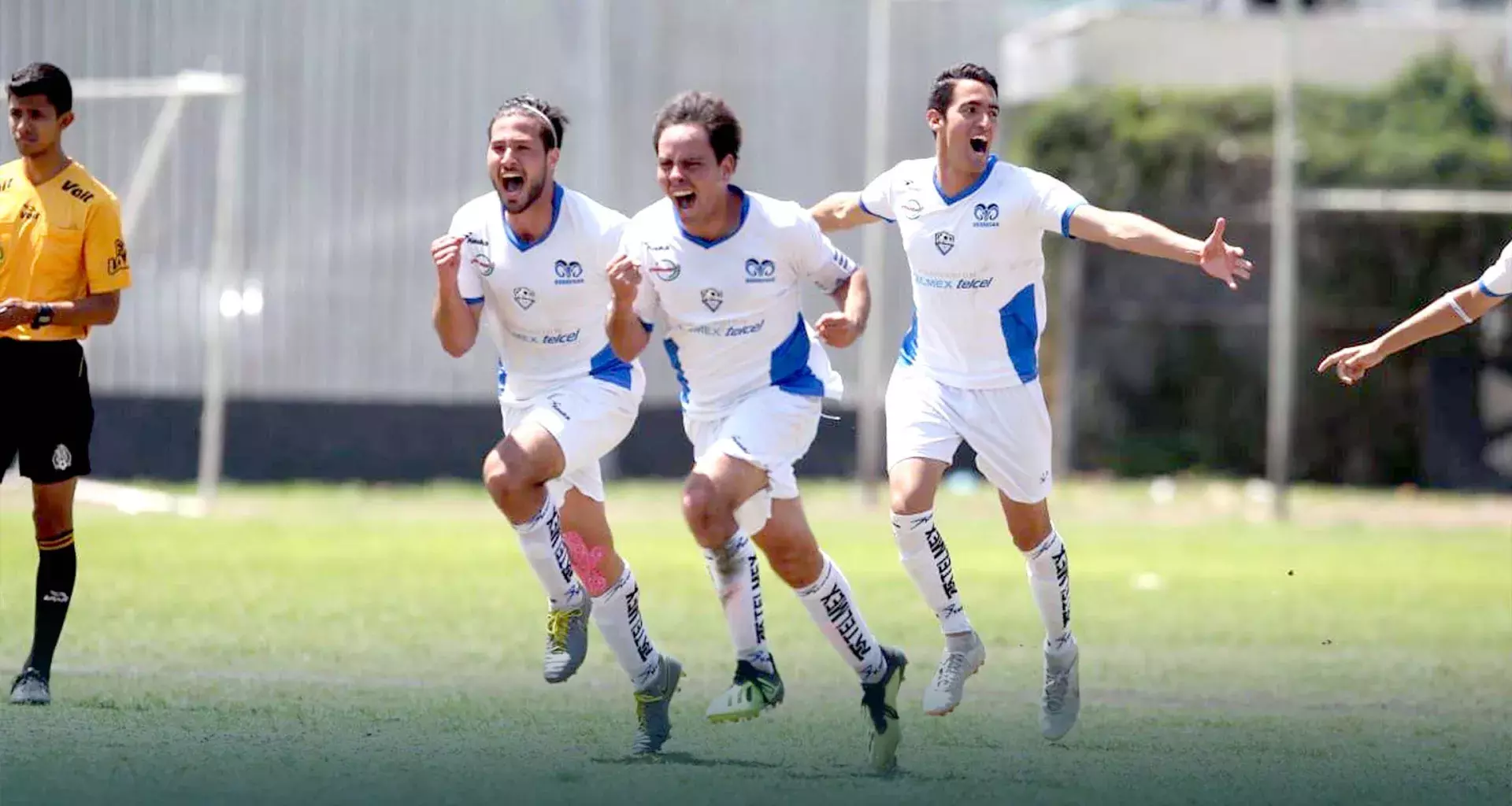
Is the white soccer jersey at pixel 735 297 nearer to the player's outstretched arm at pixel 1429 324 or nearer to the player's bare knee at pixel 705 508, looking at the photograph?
the player's bare knee at pixel 705 508

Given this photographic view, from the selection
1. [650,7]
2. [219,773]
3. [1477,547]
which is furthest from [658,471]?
[219,773]

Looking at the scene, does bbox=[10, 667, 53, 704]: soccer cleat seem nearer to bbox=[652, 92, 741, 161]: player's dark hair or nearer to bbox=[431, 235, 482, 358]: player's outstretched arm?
bbox=[431, 235, 482, 358]: player's outstretched arm

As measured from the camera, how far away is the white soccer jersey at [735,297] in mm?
8586

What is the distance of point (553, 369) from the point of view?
9.32 metres

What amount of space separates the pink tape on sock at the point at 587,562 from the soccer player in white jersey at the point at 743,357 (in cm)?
50

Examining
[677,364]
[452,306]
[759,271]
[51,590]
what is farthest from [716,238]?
[51,590]

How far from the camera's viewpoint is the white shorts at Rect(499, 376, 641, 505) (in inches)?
348

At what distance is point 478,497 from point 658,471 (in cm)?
394

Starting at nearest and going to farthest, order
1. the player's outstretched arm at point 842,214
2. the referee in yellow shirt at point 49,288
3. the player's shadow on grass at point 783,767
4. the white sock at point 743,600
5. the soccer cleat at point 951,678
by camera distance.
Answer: the player's shadow on grass at point 783,767 → the white sock at point 743,600 → the soccer cleat at point 951,678 → the referee in yellow shirt at point 49,288 → the player's outstretched arm at point 842,214

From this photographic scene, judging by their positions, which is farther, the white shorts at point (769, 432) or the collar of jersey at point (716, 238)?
the collar of jersey at point (716, 238)

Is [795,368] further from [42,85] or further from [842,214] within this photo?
[42,85]

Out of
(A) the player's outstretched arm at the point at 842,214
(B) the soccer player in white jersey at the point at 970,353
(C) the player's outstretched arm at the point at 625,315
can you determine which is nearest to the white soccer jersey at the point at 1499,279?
(B) the soccer player in white jersey at the point at 970,353

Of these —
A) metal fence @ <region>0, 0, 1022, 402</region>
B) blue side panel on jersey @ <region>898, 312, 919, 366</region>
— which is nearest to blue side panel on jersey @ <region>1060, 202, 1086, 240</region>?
blue side panel on jersey @ <region>898, 312, 919, 366</region>

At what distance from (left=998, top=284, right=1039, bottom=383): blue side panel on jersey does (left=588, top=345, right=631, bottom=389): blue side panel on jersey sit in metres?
1.60
